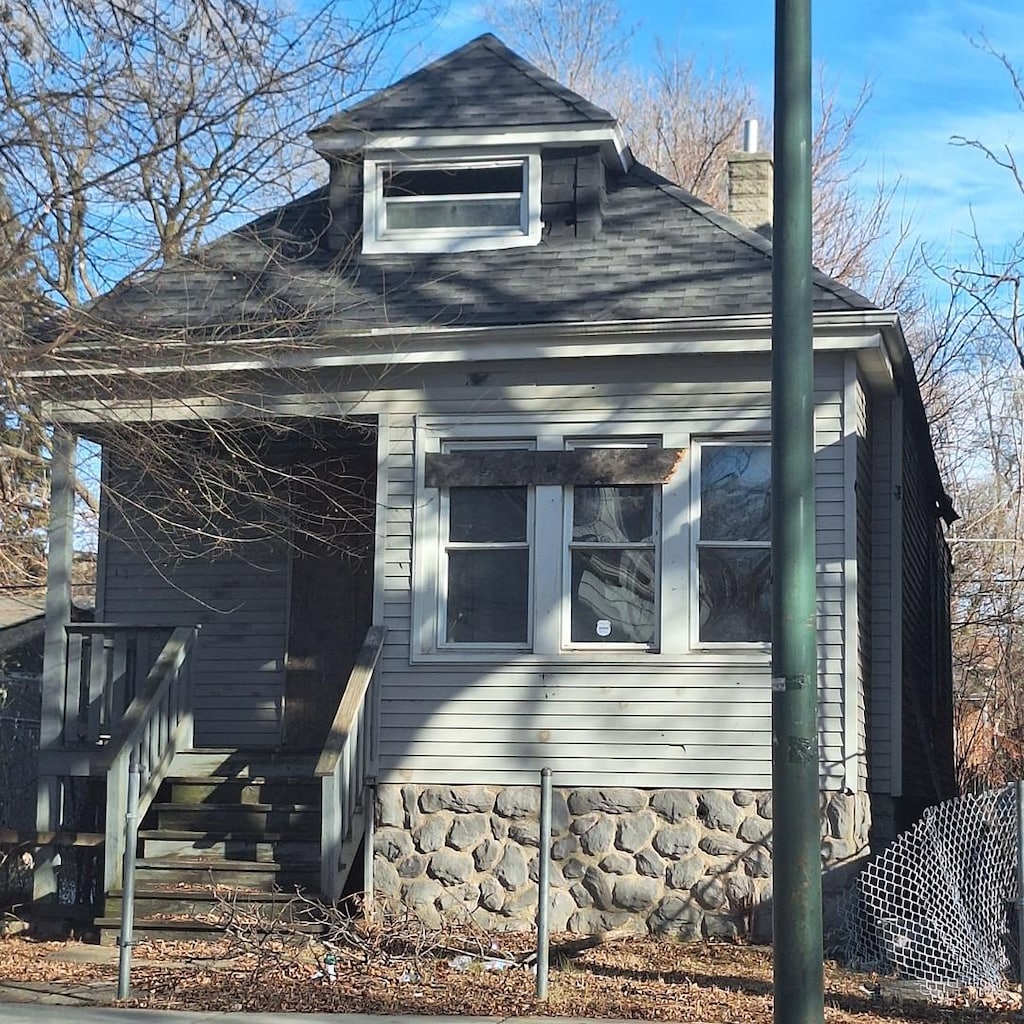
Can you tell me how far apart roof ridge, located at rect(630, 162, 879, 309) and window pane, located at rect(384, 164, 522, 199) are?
118cm

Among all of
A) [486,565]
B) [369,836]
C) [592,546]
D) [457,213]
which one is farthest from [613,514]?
[457,213]

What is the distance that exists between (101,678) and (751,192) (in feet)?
23.2

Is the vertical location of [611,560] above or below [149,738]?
above

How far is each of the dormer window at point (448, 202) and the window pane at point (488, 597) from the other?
2.78 m

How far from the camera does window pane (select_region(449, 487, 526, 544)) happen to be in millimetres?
11562

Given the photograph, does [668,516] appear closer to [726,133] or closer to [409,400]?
[409,400]

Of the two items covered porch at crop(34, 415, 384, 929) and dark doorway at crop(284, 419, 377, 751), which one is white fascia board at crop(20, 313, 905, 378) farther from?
dark doorway at crop(284, 419, 377, 751)

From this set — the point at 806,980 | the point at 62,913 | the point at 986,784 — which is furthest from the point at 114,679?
the point at 986,784

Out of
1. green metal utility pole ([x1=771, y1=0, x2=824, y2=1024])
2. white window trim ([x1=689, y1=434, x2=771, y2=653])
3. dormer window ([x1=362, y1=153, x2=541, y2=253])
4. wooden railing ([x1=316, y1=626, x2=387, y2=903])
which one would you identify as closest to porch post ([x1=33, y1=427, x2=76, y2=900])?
wooden railing ([x1=316, y1=626, x2=387, y2=903])

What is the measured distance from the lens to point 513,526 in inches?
455

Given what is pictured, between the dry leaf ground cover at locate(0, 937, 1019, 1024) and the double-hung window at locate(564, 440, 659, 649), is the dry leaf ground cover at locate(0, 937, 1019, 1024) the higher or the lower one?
the lower one

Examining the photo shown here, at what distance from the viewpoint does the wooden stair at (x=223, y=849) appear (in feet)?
33.8

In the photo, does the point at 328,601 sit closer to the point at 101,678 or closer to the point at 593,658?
the point at 101,678

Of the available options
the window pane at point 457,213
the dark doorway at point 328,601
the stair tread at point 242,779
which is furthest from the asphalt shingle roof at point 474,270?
the stair tread at point 242,779
